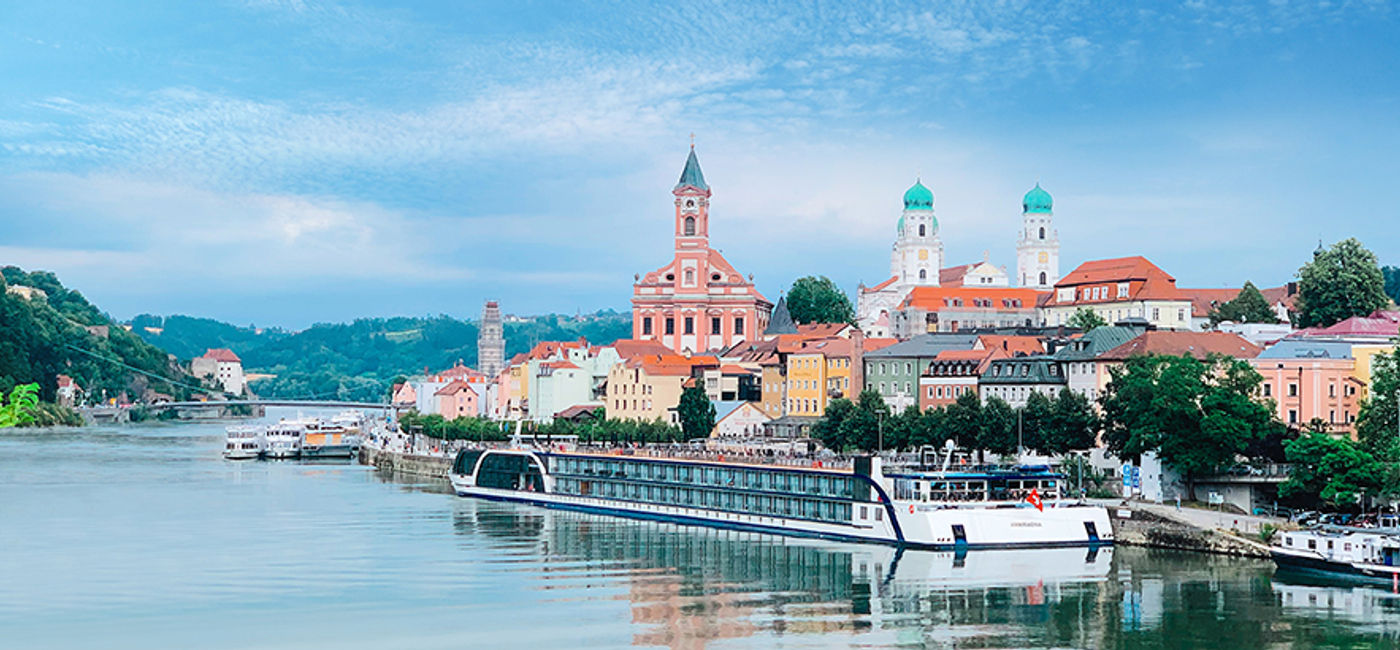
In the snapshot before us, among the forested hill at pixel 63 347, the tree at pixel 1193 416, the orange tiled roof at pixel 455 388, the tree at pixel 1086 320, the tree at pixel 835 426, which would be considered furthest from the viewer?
the forested hill at pixel 63 347

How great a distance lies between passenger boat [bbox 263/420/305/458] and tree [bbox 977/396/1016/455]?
6040cm

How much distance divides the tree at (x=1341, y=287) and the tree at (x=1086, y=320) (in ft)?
32.3

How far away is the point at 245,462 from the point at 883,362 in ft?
137

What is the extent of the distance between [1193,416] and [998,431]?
8.56 meters

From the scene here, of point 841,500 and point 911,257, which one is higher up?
point 911,257

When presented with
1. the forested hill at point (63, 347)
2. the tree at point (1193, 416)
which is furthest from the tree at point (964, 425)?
the forested hill at point (63, 347)

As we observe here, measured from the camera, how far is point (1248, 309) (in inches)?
3406

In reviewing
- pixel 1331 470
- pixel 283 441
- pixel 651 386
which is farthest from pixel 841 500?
pixel 283 441

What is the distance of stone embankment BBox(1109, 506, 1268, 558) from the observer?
43281 mm

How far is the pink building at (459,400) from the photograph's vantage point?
11819 centimetres

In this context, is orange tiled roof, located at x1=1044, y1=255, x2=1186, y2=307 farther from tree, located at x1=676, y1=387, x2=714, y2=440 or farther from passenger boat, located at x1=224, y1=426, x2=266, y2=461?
passenger boat, located at x1=224, y1=426, x2=266, y2=461

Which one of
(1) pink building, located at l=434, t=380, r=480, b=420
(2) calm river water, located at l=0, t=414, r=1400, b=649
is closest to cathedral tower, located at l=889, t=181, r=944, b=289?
(1) pink building, located at l=434, t=380, r=480, b=420

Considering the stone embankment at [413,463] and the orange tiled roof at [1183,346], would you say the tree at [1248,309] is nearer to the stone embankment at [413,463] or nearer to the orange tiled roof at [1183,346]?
the orange tiled roof at [1183,346]

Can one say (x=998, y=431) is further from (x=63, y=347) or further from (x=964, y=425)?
(x=63, y=347)
